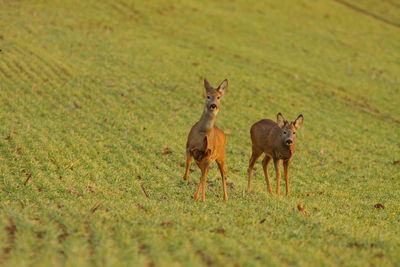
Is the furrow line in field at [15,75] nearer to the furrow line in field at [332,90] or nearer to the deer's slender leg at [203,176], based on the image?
the deer's slender leg at [203,176]

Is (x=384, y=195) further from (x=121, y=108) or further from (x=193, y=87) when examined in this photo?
(x=193, y=87)

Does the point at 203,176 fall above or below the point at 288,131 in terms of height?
below

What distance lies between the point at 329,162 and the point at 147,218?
12.4 meters

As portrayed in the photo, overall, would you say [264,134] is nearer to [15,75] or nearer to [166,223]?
[166,223]

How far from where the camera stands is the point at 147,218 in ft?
32.8

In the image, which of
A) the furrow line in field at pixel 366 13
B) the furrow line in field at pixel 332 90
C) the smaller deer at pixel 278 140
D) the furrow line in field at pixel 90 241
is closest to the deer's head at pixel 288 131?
the smaller deer at pixel 278 140

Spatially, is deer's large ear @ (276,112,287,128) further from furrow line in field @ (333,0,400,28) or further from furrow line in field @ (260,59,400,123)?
furrow line in field @ (333,0,400,28)

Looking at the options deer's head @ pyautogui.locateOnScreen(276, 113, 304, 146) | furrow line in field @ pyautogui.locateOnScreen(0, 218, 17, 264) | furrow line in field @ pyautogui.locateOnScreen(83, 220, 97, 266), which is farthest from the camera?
deer's head @ pyautogui.locateOnScreen(276, 113, 304, 146)

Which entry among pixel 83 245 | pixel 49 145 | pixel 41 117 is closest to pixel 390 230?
pixel 83 245

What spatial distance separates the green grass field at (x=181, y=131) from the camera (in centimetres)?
882

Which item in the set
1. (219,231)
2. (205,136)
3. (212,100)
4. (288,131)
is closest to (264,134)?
(288,131)

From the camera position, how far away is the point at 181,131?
72.2 feet

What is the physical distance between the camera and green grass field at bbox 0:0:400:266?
882cm

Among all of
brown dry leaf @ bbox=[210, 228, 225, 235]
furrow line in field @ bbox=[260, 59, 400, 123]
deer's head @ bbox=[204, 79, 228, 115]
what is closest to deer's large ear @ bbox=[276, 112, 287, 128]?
deer's head @ bbox=[204, 79, 228, 115]
